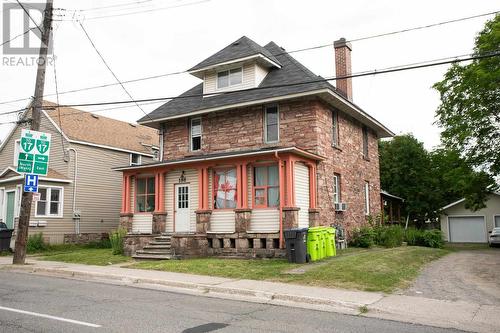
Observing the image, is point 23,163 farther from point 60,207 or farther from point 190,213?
point 60,207

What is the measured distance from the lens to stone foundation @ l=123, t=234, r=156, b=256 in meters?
18.9

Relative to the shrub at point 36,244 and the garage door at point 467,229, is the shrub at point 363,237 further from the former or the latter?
the garage door at point 467,229

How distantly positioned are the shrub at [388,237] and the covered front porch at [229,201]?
228 inches

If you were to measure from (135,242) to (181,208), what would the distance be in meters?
2.39

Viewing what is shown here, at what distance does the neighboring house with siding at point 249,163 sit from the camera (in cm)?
1691

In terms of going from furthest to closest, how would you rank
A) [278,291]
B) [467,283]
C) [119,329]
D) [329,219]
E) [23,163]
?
[329,219], [23,163], [467,283], [278,291], [119,329]

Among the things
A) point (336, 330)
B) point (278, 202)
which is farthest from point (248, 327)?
point (278, 202)

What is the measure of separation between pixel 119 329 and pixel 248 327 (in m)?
1.96

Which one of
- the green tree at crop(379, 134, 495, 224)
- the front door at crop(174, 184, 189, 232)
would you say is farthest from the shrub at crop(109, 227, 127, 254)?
the green tree at crop(379, 134, 495, 224)

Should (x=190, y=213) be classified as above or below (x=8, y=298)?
above

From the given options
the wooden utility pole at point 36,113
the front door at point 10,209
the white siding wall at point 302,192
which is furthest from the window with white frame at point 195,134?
the front door at point 10,209

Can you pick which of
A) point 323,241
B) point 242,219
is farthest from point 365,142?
point 242,219

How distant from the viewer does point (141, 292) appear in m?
10.6

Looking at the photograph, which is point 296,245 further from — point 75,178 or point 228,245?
point 75,178
